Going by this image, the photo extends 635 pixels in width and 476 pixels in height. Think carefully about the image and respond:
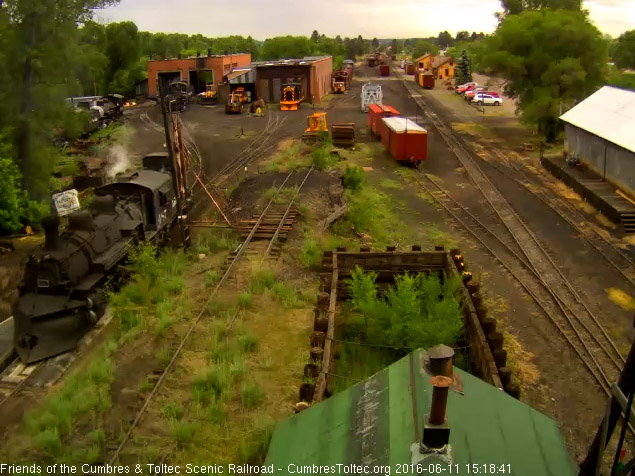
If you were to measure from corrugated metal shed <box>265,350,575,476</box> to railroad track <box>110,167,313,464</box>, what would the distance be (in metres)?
4.54

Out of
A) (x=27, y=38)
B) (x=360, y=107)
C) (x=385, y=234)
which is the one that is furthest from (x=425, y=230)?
(x=360, y=107)

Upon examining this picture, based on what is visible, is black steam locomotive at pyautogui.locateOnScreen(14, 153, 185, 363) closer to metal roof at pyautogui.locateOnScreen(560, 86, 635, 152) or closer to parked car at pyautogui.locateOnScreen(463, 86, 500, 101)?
metal roof at pyautogui.locateOnScreen(560, 86, 635, 152)

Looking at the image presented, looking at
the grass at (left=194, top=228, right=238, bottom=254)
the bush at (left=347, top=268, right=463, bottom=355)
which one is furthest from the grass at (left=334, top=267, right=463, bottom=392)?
the grass at (left=194, top=228, right=238, bottom=254)

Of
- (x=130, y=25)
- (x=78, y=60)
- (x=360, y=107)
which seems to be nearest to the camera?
(x=78, y=60)

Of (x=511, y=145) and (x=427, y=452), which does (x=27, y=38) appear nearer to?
(x=427, y=452)

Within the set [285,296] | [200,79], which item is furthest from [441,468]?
[200,79]

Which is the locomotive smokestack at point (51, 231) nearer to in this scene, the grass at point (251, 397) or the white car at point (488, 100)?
the grass at point (251, 397)

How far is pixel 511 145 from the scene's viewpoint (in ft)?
116

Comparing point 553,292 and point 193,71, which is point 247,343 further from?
point 193,71

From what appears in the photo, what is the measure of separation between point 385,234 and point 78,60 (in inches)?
583

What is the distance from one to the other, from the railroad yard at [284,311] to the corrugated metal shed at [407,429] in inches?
118

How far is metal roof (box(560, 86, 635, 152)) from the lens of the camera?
23.5 m

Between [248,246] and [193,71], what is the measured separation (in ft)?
153

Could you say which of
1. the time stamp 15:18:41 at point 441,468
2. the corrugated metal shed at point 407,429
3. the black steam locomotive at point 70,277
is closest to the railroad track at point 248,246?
the black steam locomotive at point 70,277
